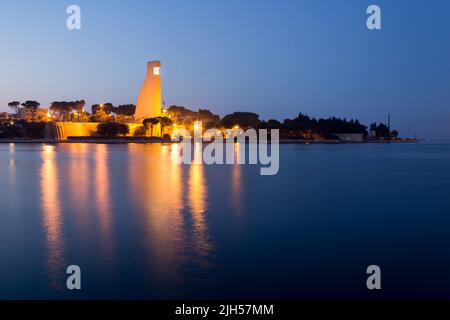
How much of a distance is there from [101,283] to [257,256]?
7.64 ft

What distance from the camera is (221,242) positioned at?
27.1ft

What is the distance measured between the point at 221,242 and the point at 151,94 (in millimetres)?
87381

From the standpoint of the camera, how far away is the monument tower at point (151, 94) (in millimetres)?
92562

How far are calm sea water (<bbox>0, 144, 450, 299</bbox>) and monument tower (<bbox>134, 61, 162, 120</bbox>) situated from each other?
3091 inches

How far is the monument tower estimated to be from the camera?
92.6 meters

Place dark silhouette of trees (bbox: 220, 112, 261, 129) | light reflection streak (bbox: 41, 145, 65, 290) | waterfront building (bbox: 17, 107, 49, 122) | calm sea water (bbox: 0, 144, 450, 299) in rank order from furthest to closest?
waterfront building (bbox: 17, 107, 49, 122), dark silhouette of trees (bbox: 220, 112, 261, 129), light reflection streak (bbox: 41, 145, 65, 290), calm sea water (bbox: 0, 144, 450, 299)

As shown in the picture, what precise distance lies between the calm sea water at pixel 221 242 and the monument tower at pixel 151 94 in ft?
258

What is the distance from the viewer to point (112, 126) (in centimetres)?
8338

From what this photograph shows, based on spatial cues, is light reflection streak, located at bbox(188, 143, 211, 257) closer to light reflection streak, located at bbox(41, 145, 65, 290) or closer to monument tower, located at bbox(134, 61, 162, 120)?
light reflection streak, located at bbox(41, 145, 65, 290)

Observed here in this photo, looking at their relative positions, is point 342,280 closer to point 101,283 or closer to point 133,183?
point 101,283

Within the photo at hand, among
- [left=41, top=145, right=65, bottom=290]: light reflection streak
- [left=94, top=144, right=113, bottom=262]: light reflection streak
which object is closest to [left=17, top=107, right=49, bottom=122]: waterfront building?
[left=94, top=144, right=113, bottom=262]: light reflection streak

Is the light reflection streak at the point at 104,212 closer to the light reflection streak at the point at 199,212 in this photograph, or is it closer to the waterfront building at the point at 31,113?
the light reflection streak at the point at 199,212

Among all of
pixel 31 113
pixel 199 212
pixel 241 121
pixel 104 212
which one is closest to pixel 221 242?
pixel 199 212
